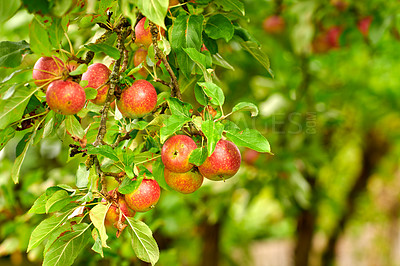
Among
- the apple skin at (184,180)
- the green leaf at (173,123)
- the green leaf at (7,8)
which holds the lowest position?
the apple skin at (184,180)

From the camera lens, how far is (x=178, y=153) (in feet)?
1.88

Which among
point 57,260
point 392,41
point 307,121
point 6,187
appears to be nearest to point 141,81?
point 57,260

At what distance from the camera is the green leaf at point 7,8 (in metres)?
0.44

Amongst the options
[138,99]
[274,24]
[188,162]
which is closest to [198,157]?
[188,162]

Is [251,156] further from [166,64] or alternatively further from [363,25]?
[166,64]

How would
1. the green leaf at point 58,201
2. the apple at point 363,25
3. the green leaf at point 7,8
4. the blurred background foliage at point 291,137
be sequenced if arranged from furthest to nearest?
the apple at point 363,25 < the blurred background foliage at point 291,137 < the green leaf at point 58,201 < the green leaf at point 7,8

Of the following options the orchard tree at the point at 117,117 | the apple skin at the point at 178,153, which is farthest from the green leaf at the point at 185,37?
the apple skin at the point at 178,153

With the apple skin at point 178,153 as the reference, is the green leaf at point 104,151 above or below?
above

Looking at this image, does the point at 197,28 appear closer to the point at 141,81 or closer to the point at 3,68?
the point at 141,81

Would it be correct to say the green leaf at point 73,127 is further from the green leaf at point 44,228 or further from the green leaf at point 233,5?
the green leaf at point 233,5

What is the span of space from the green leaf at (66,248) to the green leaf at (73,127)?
0.14 meters

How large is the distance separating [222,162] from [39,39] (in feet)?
1.01

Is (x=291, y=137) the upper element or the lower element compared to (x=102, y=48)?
lower

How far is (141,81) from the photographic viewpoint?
0.61 metres
